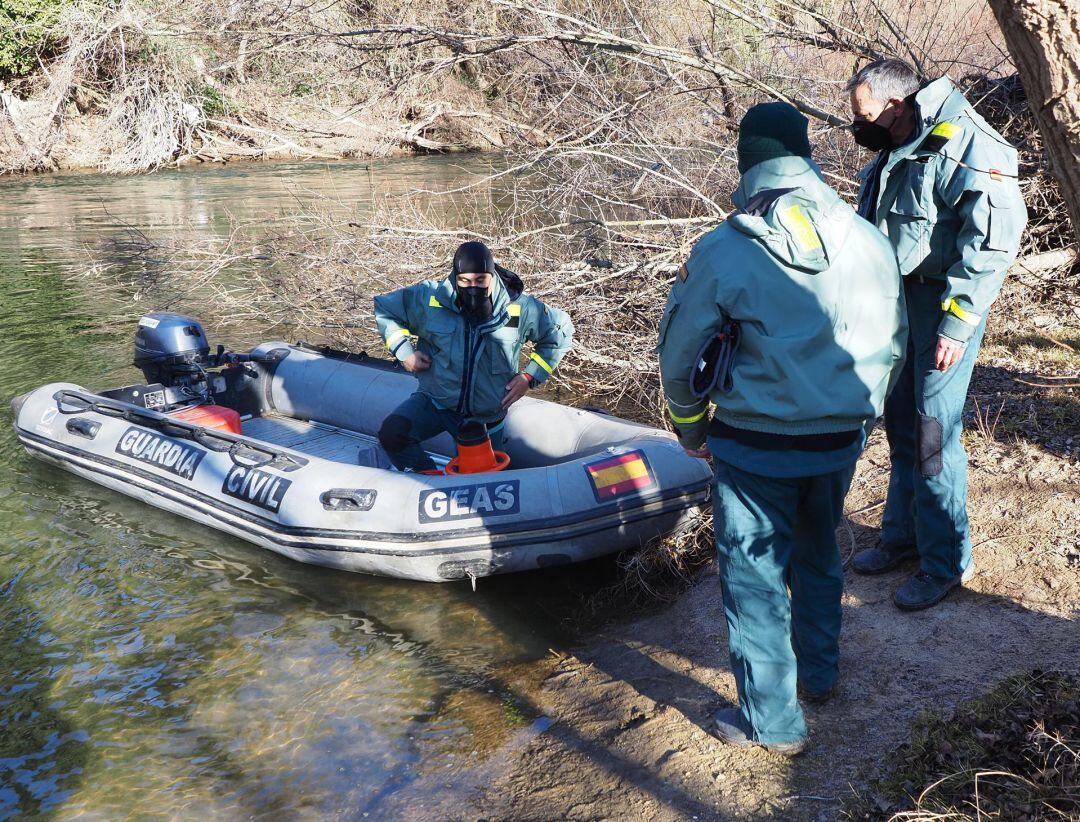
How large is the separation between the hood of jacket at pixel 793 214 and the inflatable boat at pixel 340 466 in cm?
216

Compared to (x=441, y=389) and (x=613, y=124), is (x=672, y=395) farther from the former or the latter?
(x=613, y=124)

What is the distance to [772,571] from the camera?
2.54 meters

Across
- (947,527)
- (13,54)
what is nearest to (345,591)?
(947,527)

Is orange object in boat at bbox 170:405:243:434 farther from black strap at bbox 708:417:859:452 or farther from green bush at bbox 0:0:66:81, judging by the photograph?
green bush at bbox 0:0:66:81

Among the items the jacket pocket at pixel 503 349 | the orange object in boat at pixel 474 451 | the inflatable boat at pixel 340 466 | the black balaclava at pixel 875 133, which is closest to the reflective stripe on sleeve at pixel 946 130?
the black balaclava at pixel 875 133

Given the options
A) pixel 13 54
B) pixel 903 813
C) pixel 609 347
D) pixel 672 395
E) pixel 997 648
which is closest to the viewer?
pixel 903 813

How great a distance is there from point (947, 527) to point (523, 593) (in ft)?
6.67

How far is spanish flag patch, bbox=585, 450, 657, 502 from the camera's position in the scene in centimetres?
432

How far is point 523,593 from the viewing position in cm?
452

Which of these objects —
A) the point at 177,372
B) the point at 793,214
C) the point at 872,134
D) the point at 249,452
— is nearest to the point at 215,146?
the point at 177,372

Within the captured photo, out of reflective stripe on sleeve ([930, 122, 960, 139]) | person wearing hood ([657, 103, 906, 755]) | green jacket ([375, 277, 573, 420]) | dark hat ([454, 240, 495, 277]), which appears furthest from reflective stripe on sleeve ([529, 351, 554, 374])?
reflective stripe on sleeve ([930, 122, 960, 139])

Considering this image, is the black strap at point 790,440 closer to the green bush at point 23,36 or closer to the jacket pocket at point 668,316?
the jacket pocket at point 668,316

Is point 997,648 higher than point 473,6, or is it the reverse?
point 473,6

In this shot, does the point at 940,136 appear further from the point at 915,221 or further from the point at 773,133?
the point at 773,133
